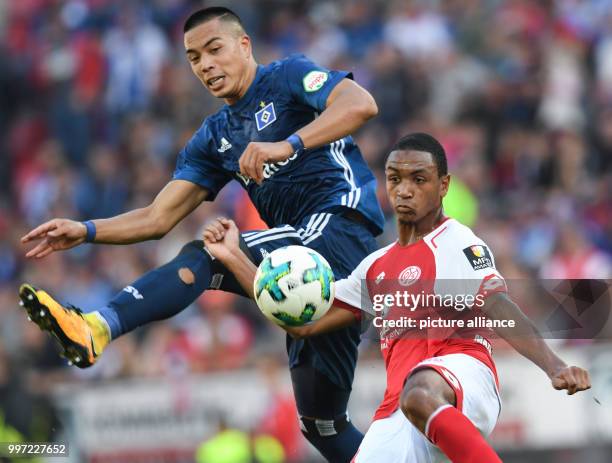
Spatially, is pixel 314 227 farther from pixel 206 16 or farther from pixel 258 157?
pixel 206 16

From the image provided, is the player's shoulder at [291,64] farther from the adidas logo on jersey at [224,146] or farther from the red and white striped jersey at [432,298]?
the red and white striped jersey at [432,298]

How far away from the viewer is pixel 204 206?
571 inches

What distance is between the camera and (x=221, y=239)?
23.3ft

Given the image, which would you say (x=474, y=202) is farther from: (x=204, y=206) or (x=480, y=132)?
(x=204, y=206)

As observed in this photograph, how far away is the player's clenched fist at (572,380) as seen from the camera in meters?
6.04

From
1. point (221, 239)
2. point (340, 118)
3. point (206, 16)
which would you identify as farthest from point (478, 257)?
point (206, 16)

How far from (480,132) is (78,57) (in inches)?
249

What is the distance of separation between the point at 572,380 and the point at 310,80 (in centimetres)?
239

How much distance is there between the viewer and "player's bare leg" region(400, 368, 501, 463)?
611 cm

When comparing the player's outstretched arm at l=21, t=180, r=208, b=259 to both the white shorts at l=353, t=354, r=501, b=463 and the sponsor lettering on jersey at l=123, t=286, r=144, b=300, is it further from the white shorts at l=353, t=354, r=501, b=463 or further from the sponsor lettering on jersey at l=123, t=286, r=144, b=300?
the white shorts at l=353, t=354, r=501, b=463

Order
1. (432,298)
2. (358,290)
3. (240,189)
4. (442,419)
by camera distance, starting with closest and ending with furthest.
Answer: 1. (442,419)
2. (432,298)
3. (358,290)
4. (240,189)

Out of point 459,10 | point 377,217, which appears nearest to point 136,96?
point 459,10

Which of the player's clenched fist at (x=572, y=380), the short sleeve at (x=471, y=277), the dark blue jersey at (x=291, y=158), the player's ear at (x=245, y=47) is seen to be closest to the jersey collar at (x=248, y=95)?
the dark blue jersey at (x=291, y=158)

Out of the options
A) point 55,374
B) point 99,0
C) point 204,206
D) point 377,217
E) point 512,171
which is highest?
point 99,0
